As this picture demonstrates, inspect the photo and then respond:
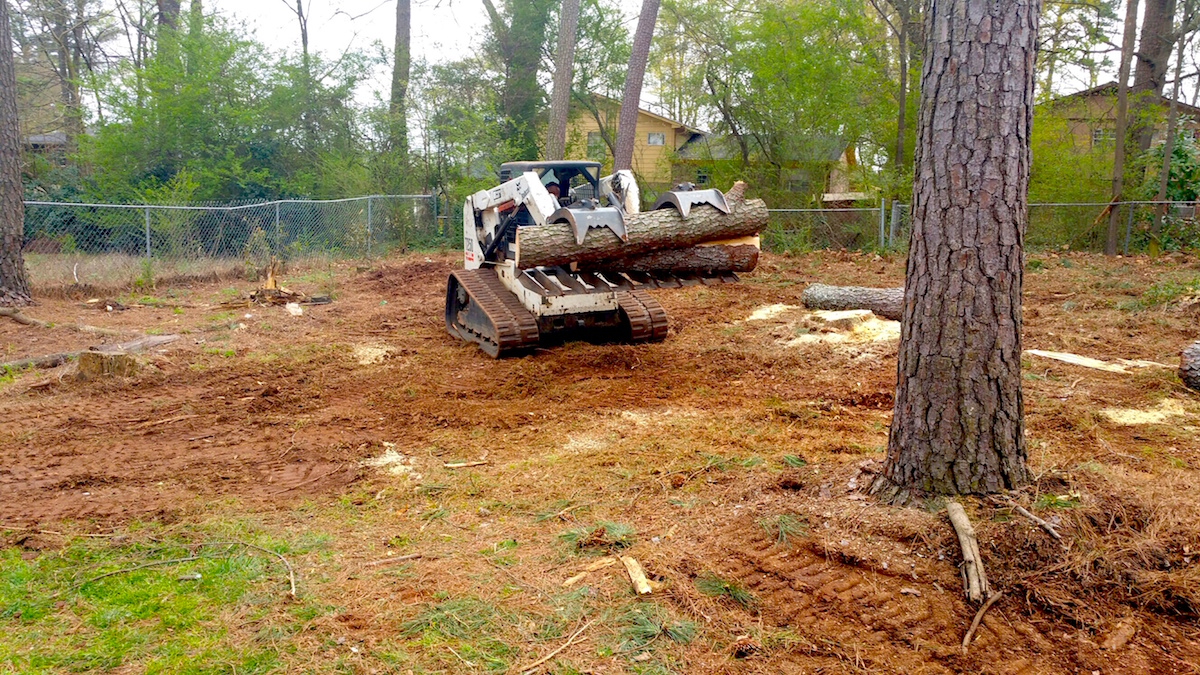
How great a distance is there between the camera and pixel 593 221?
7.19 metres

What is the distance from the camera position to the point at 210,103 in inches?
682

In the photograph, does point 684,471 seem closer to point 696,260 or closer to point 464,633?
point 464,633

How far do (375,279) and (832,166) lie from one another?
10.8 metres

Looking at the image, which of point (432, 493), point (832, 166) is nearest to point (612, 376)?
point (432, 493)

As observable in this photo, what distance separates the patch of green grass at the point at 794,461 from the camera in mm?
4556

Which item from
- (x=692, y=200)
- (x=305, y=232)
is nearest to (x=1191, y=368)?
(x=692, y=200)

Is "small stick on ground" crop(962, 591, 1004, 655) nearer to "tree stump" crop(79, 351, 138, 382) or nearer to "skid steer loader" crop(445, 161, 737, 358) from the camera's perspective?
"skid steer loader" crop(445, 161, 737, 358)

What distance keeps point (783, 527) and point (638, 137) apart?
28744 millimetres

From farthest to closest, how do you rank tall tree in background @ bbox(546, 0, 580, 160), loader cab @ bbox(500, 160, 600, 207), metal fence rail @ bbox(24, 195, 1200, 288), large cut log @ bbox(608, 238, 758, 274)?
tall tree in background @ bbox(546, 0, 580, 160), metal fence rail @ bbox(24, 195, 1200, 288), loader cab @ bbox(500, 160, 600, 207), large cut log @ bbox(608, 238, 758, 274)

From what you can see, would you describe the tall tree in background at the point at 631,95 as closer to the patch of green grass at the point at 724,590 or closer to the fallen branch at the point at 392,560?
the fallen branch at the point at 392,560

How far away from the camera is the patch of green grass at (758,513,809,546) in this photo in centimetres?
346

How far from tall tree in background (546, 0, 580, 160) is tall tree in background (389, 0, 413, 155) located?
165 inches

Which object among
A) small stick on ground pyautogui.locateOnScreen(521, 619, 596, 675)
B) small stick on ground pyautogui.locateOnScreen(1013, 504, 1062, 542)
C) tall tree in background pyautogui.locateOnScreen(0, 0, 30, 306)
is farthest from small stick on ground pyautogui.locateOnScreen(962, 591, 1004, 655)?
tall tree in background pyautogui.locateOnScreen(0, 0, 30, 306)

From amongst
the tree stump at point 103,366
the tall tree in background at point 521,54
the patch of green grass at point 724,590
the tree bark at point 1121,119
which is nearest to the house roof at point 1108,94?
the tree bark at point 1121,119
